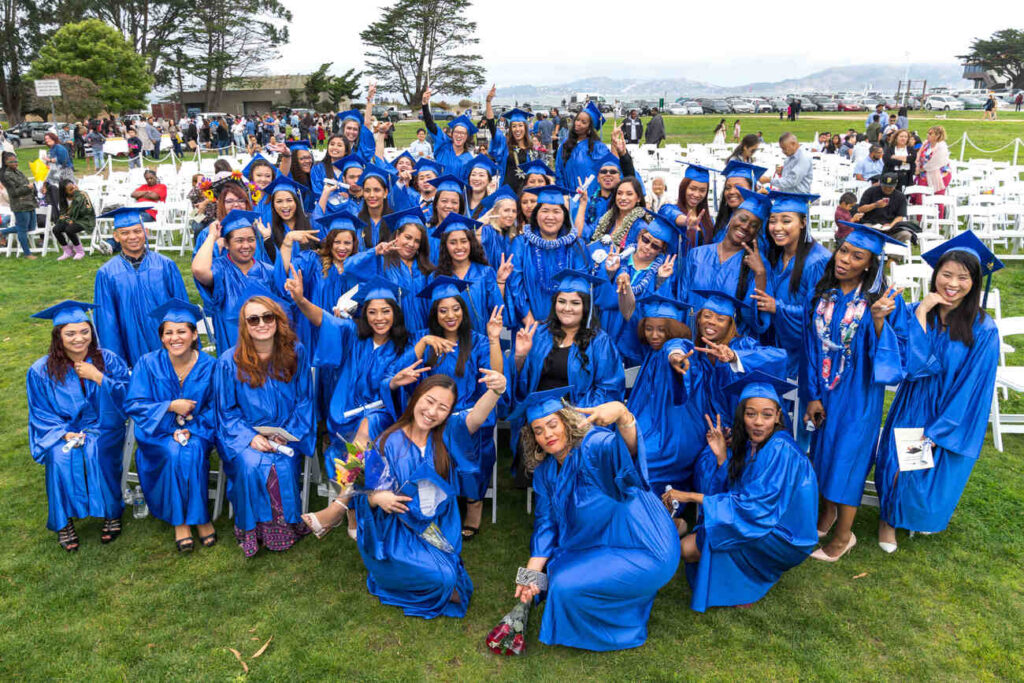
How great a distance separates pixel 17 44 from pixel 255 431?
55.8 m

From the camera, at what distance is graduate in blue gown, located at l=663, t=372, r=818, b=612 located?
389 centimetres

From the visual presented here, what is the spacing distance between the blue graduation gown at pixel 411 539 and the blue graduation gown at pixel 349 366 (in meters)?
0.75

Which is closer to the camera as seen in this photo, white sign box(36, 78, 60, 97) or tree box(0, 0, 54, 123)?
white sign box(36, 78, 60, 97)

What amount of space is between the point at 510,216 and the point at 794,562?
3504 mm

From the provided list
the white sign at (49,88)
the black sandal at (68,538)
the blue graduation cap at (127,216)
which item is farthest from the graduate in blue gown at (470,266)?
the white sign at (49,88)

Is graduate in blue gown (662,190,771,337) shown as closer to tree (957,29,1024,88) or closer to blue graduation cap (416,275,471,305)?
blue graduation cap (416,275,471,305)

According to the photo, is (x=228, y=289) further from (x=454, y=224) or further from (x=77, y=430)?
(x=454, y=224)

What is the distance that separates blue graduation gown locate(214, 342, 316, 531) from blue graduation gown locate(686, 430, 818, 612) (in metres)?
2.65

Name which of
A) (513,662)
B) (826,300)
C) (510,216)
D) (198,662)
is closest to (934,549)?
(826,300)

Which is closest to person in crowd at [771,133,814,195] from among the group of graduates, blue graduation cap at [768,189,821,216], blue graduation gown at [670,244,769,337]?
the group of graduates

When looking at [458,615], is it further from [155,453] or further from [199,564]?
[155,453]

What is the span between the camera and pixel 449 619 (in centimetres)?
406

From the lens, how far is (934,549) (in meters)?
4.58

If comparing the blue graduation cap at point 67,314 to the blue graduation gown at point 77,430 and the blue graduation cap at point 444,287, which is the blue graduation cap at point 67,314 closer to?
the blue graduation gown at point 77,430
